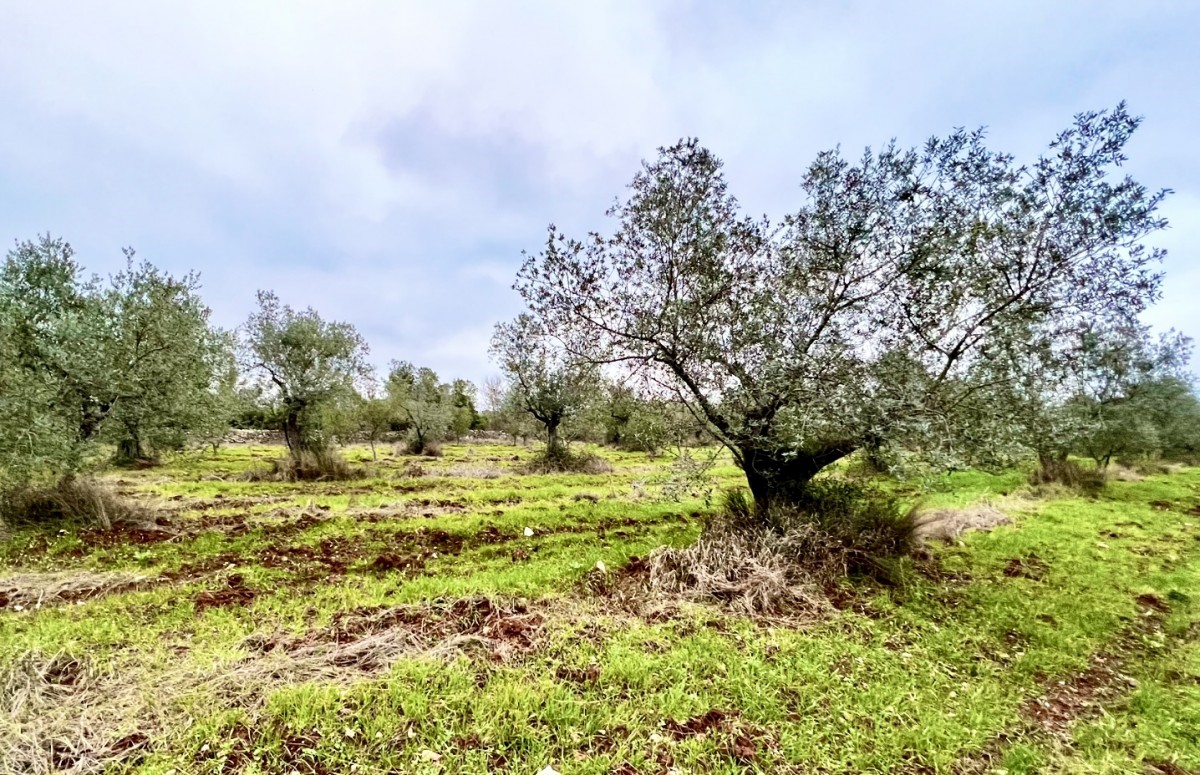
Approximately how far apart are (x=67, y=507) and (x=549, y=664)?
1401 cm

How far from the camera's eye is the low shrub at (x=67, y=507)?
11516 millimetres

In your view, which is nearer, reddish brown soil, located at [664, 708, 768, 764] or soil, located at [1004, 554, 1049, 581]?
reddish brown soil, located at [664, 708, 768, 764]

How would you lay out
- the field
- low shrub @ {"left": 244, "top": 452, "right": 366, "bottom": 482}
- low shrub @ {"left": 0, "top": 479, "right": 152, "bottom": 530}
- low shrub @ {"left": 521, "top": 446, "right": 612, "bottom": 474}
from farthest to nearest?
low shrub @ {"left": 521, "top": 446, "right": 612, "bottom": 474}
low shrub @ {"left": 244, "top": 452, "right": 366, "bottom": 482}
low shrub @ {"left": 0, "top": 479, "right": 152, "bottom": 530}
the field

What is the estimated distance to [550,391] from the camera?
1185 inches

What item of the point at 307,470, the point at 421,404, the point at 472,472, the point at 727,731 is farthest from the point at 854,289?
the point at 421,404

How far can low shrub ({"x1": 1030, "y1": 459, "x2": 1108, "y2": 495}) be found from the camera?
882 inches

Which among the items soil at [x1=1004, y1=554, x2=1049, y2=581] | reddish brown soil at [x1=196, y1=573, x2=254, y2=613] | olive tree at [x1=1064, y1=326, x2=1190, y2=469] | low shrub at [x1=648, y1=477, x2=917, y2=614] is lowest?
soil at [x1=1004, y1=554, x2=1049, y2=581]

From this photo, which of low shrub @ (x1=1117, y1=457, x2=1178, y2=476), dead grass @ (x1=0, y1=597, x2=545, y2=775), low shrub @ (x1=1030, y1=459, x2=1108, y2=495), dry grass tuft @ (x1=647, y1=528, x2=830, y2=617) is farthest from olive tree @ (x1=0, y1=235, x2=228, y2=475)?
low shrub @ (x1=1117, y1=457, x2=1178, y2=476)

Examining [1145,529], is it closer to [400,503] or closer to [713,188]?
[713,188]

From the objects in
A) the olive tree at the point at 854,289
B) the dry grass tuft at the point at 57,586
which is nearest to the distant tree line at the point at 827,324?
the olive tree at the point at 854,289

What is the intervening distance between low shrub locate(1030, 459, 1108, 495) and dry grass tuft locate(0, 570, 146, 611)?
31975 millimetres

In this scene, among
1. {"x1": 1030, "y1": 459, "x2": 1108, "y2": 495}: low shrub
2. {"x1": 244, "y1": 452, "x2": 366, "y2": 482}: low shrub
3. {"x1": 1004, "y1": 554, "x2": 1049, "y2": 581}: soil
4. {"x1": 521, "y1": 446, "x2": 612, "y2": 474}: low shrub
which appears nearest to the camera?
{"x1": 1004, "y1": 554, "x2": 1049, "y2": 581}: soil

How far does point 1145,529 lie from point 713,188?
17.8m

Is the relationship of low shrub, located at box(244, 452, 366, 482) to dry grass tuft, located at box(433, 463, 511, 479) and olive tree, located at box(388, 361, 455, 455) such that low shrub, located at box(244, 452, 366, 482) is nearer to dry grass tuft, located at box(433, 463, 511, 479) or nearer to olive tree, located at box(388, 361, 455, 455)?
dry grass tuft, located at box(433, 463, 511, 479)
